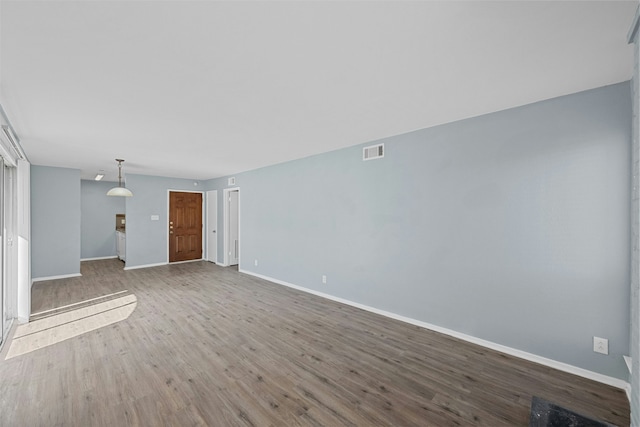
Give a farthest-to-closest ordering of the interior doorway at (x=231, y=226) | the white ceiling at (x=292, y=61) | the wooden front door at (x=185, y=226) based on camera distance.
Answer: the wooden front door at (x=185, y=226) → the interior doorway at (x=231, y=226) → the white ceiling at (x=292, y=61)

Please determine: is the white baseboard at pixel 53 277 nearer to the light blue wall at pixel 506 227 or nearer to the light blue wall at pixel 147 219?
the light blue wall at pixel 147 219

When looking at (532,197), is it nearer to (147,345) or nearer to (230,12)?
(230,12)

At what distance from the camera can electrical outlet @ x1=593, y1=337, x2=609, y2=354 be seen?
226 cm

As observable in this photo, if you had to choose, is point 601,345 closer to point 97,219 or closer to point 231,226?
point 231,226

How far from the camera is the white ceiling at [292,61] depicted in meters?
1.45

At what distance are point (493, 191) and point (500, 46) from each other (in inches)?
61.9

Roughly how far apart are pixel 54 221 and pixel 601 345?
9.24 meters

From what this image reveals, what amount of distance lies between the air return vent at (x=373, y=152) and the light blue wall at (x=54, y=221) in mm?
6743

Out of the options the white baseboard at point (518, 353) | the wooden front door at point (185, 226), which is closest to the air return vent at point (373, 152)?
the white baseboard at point (518, 353)

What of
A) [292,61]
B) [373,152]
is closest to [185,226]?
[373,152]

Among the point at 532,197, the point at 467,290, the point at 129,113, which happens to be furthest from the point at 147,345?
the point at 532,197

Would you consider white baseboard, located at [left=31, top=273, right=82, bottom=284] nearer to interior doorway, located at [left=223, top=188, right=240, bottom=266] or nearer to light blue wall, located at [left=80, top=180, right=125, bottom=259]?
light blue wall, located at [left=80, top=180, right=125, bottom=259]

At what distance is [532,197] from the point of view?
262cm

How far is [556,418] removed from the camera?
160 centimetres
